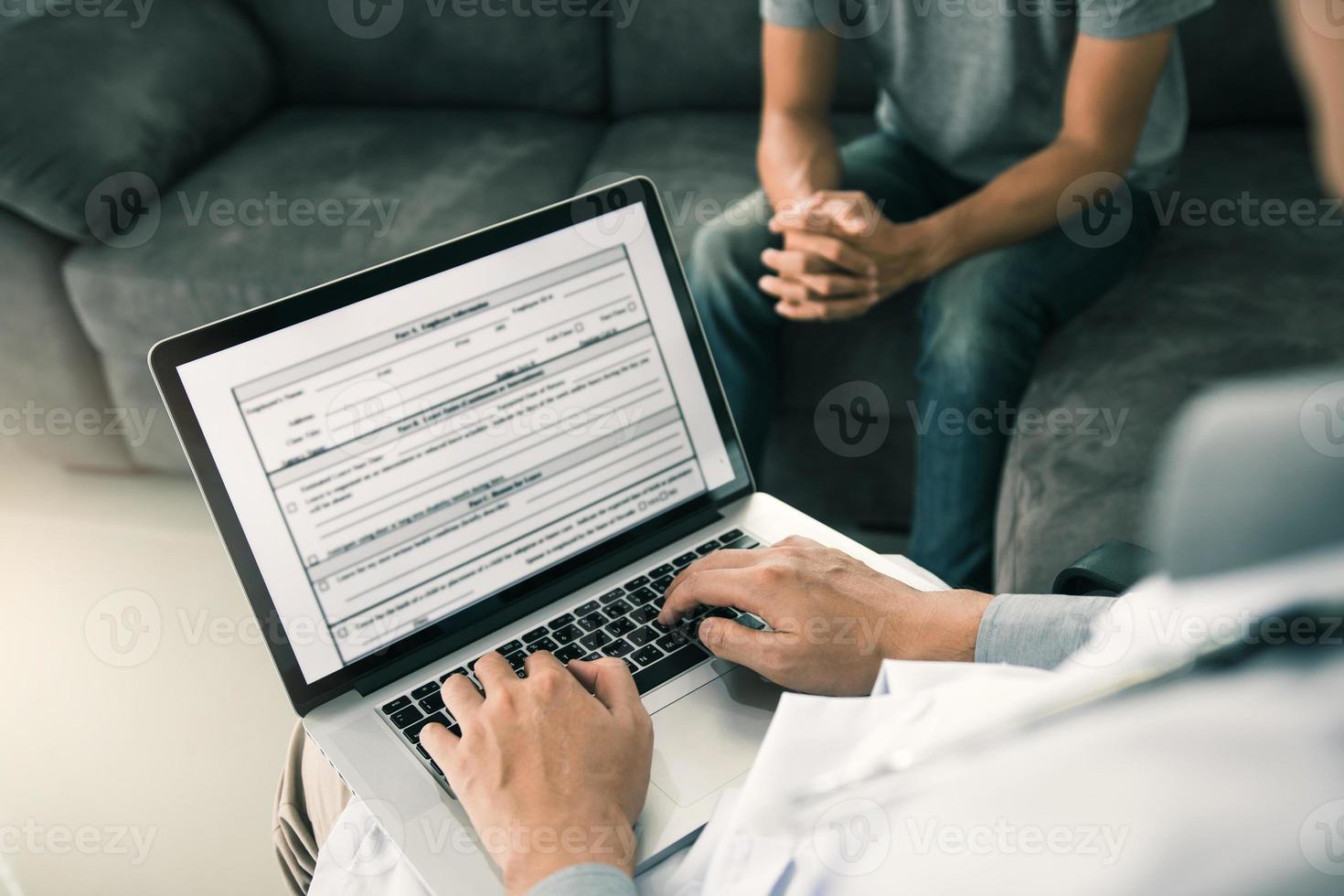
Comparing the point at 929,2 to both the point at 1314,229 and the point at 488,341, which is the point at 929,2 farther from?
the point at 488,341

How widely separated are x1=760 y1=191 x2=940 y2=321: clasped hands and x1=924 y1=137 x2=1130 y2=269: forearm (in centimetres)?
3

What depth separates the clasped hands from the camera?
1244 mm

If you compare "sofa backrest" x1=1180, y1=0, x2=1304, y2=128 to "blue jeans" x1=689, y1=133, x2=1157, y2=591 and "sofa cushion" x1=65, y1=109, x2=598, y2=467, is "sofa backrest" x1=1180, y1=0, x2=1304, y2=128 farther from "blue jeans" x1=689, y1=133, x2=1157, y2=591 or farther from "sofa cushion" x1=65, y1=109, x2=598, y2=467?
"sofa cushion" x1=65, y1=109, x2=598, y2=467

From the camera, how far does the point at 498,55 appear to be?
187cm

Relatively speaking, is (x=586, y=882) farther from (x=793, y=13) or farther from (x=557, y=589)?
(x=793, y=13)

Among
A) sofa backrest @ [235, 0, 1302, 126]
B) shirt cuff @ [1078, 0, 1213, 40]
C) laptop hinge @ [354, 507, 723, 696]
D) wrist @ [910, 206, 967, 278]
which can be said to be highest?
sofa backrest @ [235, 0, 1302, 126]

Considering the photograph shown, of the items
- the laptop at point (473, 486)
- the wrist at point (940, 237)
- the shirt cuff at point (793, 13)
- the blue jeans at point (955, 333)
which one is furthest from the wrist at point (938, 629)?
the shirt cuff at point (793, 13)

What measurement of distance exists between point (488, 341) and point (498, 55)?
129 centimetres

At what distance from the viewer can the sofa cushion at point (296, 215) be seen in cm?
149

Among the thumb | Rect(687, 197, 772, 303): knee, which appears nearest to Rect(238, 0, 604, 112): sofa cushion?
Rect(687, 197, 772, 303): knee

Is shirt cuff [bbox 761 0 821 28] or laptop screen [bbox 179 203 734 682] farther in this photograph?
shirt cuff [bbox 761 0 821 28]

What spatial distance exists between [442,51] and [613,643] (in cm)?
148

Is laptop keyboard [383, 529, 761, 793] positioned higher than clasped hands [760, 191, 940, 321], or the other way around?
clasped hands [760, 191, 940, 321]

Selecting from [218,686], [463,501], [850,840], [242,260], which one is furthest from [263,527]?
[242,260]
